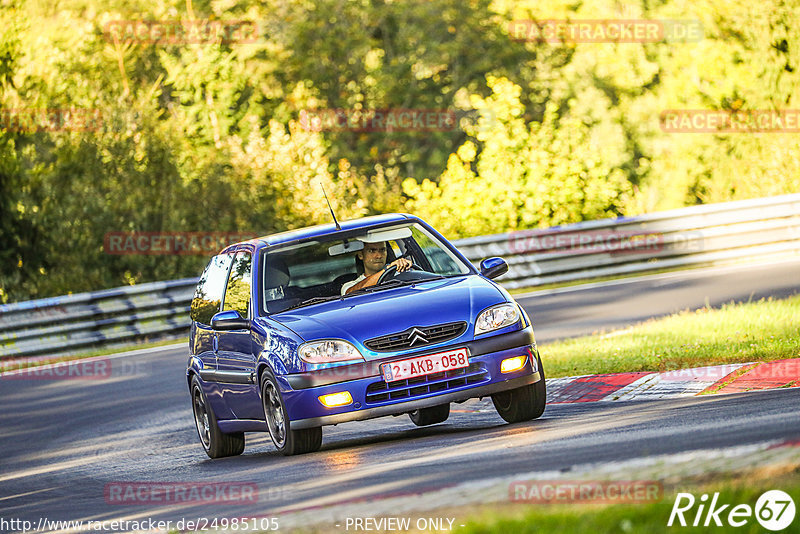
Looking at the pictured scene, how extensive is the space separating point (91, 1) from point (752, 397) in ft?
139

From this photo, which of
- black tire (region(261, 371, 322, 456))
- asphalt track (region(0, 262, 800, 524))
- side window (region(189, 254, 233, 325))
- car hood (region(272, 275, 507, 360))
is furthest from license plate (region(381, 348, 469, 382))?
side window (region(189, 254, 233, 325))

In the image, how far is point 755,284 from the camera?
19.1 meters

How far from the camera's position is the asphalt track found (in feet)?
24.7

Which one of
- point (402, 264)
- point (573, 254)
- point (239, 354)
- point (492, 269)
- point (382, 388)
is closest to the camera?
point (382, 388)

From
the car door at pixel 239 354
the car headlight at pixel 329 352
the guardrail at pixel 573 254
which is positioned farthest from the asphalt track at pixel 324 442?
the guardrail at pixel 573 254

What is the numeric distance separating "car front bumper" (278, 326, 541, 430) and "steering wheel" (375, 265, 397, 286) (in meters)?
1.37

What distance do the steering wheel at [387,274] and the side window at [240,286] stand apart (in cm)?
102

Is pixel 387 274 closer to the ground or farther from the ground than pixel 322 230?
closer to the ground

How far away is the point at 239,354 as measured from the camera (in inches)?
412

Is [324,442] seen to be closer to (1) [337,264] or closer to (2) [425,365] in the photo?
(1) [337,264]

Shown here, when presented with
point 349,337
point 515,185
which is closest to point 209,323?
point 349,337

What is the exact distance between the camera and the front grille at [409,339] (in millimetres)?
9289

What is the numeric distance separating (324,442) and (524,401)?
6.50 feet

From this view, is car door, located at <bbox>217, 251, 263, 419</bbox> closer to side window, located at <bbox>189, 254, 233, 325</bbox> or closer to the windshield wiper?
side window, located at <bbox>189, 254, 233, 325</bbox>
